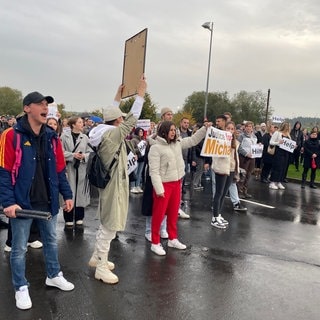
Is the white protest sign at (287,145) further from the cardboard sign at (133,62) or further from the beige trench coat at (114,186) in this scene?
the beige trench coat at (114,186)

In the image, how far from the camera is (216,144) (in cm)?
682

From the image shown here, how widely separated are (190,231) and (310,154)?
7515mm

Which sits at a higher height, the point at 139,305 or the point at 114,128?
the point at 114,128

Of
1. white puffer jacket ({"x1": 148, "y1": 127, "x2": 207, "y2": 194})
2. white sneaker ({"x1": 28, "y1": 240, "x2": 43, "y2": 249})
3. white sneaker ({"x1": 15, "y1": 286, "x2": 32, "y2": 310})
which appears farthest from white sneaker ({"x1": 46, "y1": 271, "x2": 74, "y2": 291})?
white puffer jacket ({"x1": 148, "y1": 127, "x2": 207, "y2": 194})

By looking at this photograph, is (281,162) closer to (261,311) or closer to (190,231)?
(190,231)

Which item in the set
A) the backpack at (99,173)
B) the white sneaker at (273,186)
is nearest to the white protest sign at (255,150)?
the white sneaker at (273,186)

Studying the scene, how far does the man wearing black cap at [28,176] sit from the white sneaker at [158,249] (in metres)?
1.77

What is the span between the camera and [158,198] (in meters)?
5.29

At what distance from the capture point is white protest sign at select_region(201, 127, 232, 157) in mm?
6723

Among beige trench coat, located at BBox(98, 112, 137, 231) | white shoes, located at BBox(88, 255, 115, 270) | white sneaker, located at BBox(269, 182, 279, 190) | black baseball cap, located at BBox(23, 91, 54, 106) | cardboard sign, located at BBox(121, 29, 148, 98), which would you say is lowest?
white shoes, located at BBox(88, 255, 115, 270)

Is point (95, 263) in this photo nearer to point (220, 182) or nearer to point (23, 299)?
point (23, 299)

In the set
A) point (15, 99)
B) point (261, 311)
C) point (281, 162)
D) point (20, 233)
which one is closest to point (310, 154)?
point (281, 162)

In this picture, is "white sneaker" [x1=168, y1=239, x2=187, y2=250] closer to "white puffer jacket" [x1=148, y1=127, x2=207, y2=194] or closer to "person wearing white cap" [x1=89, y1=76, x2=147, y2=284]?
"white puffer jacket" [x1=148, y1=127, x2=207, y2=194]

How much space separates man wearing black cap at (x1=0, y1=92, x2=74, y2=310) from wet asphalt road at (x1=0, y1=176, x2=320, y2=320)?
0.52m
